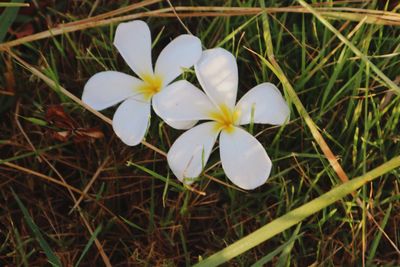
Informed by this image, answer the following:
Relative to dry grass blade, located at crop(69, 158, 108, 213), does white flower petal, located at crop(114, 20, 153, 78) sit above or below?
above

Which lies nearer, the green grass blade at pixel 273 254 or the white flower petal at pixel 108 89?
the green grass blade at pixel 273 254

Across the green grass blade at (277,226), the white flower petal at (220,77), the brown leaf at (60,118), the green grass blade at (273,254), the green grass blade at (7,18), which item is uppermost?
the green grass blade at (7,18)

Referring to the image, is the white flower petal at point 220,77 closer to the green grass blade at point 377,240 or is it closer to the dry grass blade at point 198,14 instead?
the dry grass blade at point 198,14

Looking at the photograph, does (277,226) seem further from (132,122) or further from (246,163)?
(132,122)

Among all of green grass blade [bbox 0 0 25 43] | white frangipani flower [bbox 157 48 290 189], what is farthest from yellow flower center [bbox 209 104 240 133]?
green grass blade [bbox 0 0 25 43]

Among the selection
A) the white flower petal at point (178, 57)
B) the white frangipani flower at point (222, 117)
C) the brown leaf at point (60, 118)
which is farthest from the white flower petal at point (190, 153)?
the brown leaf at point (60, 118)

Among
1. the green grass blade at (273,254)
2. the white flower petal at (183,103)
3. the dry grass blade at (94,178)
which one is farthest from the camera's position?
the dry grass blade at (94,178)

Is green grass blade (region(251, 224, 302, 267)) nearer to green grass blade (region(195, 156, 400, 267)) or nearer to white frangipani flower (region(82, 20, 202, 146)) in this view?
green grass blade (region(195, 156, 400, 267))
